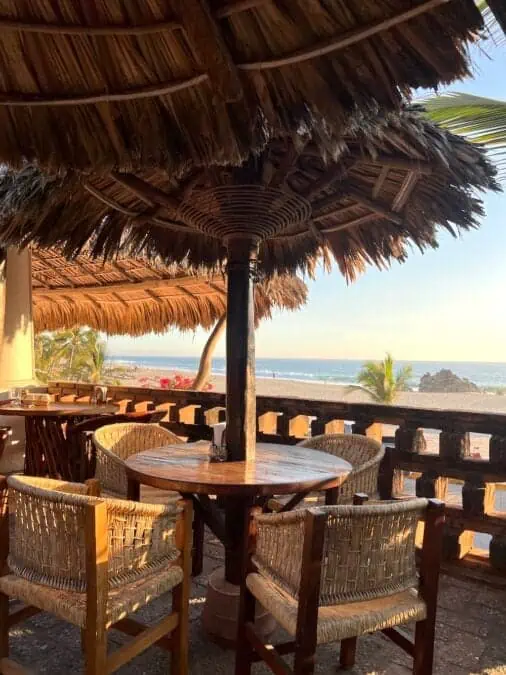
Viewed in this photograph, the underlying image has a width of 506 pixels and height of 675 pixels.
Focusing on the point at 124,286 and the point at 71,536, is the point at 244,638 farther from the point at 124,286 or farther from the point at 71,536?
the point at 124,286

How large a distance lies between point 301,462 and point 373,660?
0.80 metres

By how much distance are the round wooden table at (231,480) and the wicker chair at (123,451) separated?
34cm

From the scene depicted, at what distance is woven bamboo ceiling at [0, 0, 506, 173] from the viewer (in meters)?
1.44

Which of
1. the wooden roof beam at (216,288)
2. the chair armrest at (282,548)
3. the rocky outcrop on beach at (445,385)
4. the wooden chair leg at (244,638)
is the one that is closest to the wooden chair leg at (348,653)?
the wooden chair leg at (244,638)

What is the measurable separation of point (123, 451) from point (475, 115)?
4330 mm

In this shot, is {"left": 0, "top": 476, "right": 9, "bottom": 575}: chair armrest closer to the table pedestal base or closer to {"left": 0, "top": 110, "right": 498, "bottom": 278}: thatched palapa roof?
the table pedestal base

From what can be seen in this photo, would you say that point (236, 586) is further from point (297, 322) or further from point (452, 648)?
point (297, 322)

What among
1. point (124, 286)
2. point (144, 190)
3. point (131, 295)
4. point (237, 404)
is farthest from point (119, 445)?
point (131, 295)

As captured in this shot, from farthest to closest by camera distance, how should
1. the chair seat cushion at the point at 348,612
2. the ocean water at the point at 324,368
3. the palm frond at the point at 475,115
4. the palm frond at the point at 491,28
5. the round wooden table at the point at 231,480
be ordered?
the ocean water at the point at 324,368 < the palm frond at the point at 475,115 < the round wooden table at the point at 231,480 < the chair seat cushion at the point at 348,612 < the palm frond at the point at 491,28

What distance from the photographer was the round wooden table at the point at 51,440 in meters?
3.83

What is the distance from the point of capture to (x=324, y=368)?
43500 millimetres

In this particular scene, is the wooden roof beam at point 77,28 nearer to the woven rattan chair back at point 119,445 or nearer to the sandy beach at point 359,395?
the woven rattan chair back at point 119,445

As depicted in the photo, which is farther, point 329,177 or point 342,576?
point 329,177

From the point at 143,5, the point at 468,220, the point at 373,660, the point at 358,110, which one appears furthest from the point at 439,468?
the point at 143,5
